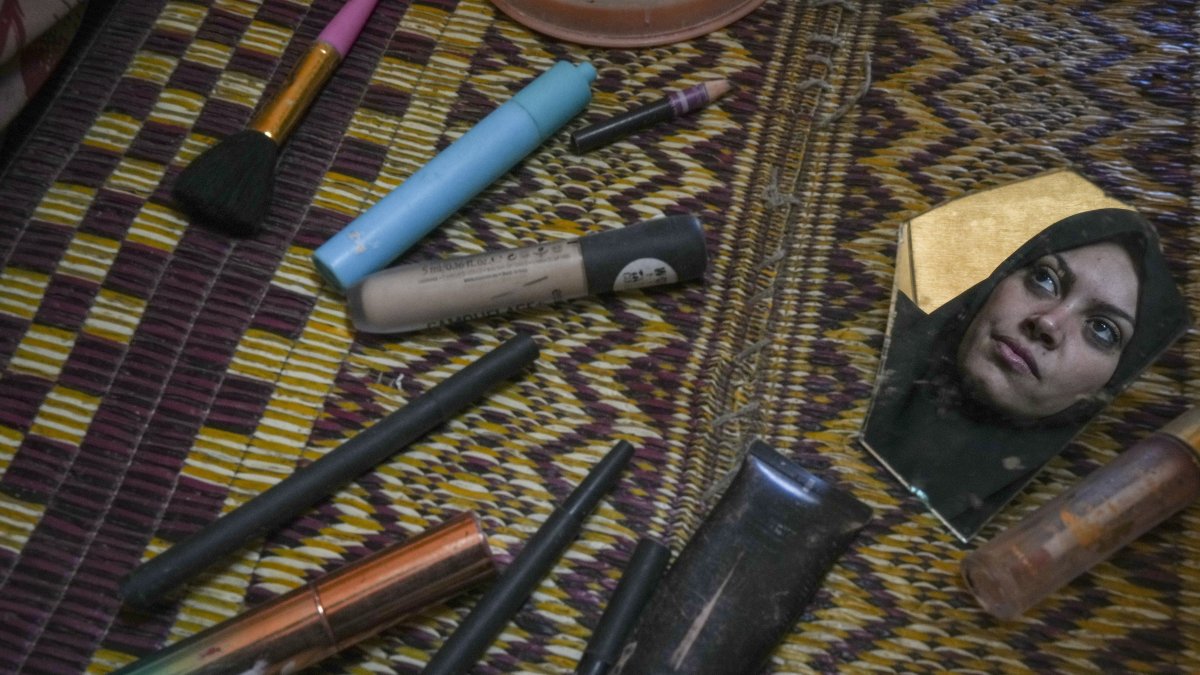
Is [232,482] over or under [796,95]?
under

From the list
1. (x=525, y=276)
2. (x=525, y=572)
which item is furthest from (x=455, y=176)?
(x=525, y=572)

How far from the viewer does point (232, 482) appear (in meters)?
0.41

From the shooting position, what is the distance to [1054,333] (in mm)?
379

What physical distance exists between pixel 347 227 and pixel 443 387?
87mm

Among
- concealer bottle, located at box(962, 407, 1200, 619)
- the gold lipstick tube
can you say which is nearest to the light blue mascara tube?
the gold lipstick tube

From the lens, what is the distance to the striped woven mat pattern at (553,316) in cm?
39

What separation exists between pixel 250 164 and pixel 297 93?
45 millimetres

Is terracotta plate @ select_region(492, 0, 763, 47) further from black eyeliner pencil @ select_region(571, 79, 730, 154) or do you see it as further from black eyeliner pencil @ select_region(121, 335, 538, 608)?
black eyeliner pencil @ select_region(121, 335, 538, 608)

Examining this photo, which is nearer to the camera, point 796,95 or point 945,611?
point 945,611

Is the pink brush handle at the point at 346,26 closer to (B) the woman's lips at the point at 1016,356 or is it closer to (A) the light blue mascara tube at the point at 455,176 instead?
(A) the light blue mascara tube at the point at 455,176

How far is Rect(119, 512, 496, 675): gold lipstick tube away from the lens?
1.20 feet

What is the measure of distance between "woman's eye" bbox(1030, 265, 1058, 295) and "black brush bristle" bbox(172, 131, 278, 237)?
1.07ft

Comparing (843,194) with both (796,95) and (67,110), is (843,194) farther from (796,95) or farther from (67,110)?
(67,110)

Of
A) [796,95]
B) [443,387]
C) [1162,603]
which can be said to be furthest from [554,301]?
[1162,603]
